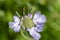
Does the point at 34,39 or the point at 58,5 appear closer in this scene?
the point at 34,39

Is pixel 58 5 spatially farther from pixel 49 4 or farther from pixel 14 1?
pixel 14 1

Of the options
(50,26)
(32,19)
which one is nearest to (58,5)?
(50,26)

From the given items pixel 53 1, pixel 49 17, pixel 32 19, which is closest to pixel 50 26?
pixel 49 17

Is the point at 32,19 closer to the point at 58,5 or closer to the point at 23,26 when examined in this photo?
the point at 23,26

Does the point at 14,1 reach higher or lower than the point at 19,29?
higher

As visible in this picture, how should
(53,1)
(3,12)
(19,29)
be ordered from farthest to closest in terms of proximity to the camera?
1. (53,1)
2. (3,12)
3. (19,29)

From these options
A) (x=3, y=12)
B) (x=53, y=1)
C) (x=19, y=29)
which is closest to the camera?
(x=19, y=29)
